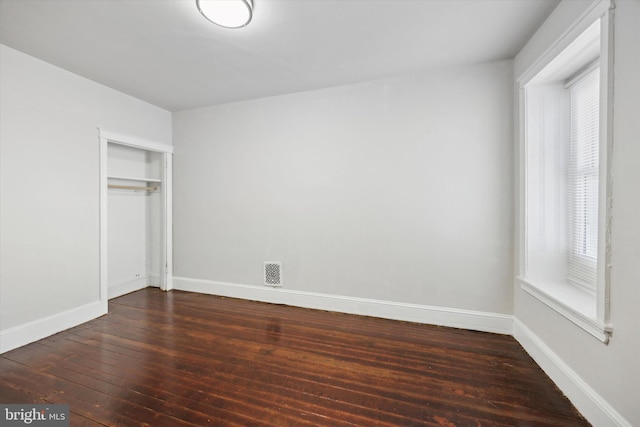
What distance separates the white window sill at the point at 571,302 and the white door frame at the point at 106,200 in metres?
4.34

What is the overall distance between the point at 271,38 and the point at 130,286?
3.86 meters

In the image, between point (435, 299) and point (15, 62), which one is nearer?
point (15, 62)

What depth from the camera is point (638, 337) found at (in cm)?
124

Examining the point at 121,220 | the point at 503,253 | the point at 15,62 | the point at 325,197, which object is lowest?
the point at 503,253

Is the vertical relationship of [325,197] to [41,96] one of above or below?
below

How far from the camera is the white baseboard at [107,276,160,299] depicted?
370 centimetres

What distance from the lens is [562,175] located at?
2.20m

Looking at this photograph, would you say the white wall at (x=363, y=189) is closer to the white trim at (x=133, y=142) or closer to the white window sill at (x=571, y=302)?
the white trim at (x=133, y=142)

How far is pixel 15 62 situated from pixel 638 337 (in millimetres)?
4785

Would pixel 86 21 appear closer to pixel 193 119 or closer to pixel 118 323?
pixel 193 119

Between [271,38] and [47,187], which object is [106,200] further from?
[271,38]

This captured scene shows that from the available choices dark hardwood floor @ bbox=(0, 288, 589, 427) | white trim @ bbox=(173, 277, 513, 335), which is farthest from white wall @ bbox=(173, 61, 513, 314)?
dark hardwood floor @ bbox=(0, 288, 589, 427)

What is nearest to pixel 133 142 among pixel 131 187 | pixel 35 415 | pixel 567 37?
pixel 131 187

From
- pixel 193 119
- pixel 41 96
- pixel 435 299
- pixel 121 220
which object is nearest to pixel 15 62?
pixel 41 96
